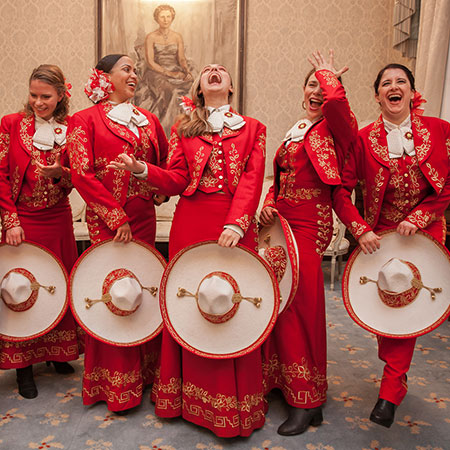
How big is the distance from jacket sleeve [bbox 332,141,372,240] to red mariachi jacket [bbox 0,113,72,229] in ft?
4.63

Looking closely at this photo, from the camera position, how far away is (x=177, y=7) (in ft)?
17.7

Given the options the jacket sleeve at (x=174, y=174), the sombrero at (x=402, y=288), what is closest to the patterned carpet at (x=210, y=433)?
the sombrero at (x=402, y=288)

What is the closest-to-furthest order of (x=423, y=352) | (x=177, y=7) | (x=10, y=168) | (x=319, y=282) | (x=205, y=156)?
1. (x=205, y=156)
2. (x=319, y=282)
3. (x=10, y=168)
4. (x=423, y=352)
5. (x=177, y=7)

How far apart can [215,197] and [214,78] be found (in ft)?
1.76

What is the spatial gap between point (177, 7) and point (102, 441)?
15.7 feet

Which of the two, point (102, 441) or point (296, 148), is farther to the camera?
point (296, 148)

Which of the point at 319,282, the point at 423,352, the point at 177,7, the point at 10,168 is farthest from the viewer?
the point at 177,7

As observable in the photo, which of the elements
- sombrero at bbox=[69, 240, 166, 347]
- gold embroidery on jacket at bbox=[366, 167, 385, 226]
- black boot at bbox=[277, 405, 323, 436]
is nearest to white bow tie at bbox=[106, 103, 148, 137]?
sombrero at bbox=[69, 240, 166, 347]

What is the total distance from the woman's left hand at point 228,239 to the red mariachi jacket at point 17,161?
102 cm

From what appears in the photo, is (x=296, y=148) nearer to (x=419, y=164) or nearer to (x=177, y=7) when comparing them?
(x=419, y=164)

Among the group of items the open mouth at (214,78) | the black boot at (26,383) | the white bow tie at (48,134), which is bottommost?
the black boot at (26,383)

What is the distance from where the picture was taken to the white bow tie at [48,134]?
250 centimetres

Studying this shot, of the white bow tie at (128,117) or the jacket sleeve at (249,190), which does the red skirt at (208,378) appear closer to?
the jacket sleeve at (249,190)

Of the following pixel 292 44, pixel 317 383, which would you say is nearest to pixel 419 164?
pixel 317 383
